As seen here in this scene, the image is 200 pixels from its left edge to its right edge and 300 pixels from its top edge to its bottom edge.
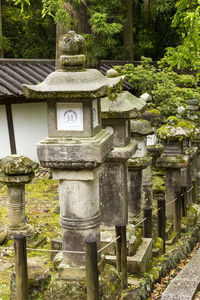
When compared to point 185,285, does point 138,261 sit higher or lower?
higher

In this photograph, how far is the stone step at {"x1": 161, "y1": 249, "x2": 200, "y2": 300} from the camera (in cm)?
529

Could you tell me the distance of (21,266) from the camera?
4.26 m

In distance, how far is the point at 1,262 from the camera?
6172 millimetres

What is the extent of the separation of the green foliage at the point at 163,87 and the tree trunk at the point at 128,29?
4.13 metres

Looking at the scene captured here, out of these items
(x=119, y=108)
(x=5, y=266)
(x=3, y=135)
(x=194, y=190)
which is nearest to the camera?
(x=119, y=108)

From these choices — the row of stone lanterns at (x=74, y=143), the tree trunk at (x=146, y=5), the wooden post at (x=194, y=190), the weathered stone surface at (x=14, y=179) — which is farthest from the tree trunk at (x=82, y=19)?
the tree trunk at (x=146, y=5)

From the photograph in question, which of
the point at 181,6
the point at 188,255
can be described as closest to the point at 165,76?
the point at 181,6

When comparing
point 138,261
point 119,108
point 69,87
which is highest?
point 69,87

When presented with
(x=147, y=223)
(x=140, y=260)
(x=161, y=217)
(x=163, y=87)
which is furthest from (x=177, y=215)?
(x=163, y=87)

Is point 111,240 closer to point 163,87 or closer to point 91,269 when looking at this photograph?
point 91,269

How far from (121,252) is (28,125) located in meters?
8.73

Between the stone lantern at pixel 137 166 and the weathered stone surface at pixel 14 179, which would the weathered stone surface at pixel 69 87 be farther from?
the weathered stone surface at pixel 14 179

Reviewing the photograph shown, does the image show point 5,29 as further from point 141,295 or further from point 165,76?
point 141,295

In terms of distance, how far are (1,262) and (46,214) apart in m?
2.81
